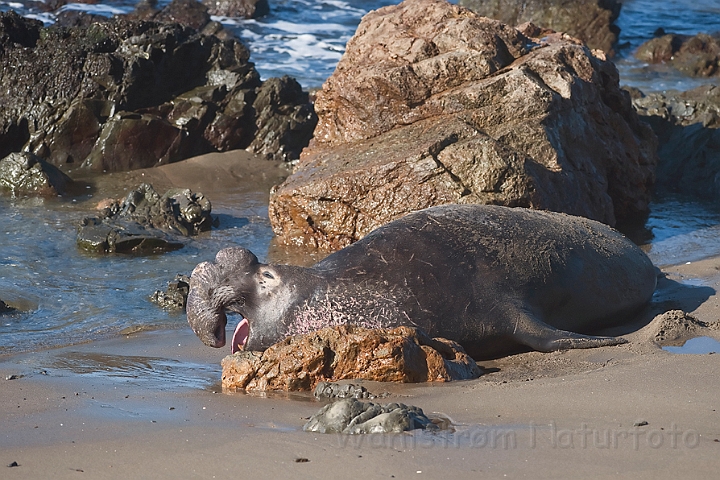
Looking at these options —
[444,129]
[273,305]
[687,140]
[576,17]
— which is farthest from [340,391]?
[576,17]

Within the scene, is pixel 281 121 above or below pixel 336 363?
below

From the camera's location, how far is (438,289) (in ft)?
16.4

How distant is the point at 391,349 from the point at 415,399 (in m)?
0.41

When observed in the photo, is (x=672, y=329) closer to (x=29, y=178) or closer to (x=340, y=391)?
(x=340, y=391)

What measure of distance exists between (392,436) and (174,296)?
12.0 feet

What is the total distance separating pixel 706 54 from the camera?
809 inches

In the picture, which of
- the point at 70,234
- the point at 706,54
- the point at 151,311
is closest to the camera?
the point at 151,311

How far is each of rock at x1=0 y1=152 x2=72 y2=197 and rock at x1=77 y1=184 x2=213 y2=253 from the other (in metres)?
1.19

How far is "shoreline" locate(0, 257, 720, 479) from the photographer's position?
289cm

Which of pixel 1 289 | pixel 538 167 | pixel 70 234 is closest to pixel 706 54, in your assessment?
pixel 538 167

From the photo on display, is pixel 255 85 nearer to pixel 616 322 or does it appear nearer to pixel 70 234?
pixel 70 234

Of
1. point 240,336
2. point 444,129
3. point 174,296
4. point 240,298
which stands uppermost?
point 444,129

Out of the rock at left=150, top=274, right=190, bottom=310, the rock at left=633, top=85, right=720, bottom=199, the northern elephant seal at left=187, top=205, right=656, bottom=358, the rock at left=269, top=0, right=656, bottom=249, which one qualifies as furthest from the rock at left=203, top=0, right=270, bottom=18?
the northern elephant seal at left=187, top=205, right=656, bottom=358

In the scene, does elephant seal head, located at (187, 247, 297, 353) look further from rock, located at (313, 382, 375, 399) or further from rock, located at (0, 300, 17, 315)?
rock, located at (0, 300, 17, 315)
